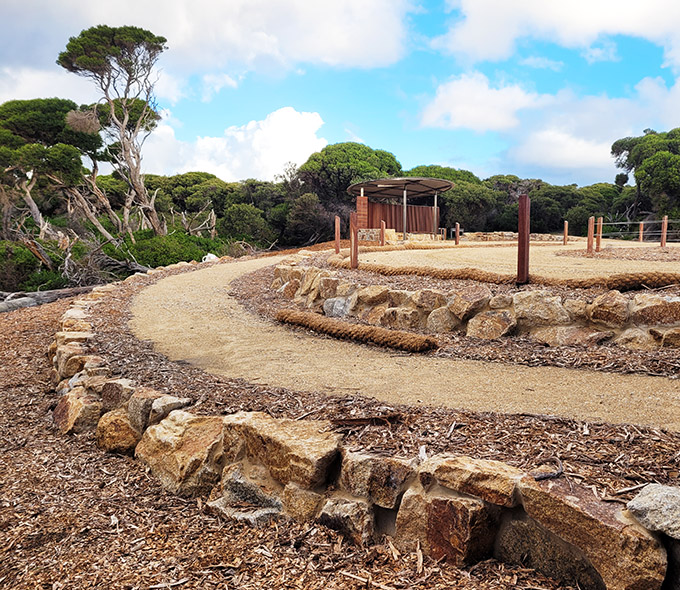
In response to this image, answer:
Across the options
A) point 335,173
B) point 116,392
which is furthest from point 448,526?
point 335,173

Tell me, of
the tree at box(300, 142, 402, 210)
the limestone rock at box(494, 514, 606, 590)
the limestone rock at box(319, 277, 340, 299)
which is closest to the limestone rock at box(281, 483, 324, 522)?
the limestone rock at box(494, 514, 606, 590)

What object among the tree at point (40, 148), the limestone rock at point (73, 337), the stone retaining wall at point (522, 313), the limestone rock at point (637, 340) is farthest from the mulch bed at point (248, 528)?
the tree at point (40, 148)

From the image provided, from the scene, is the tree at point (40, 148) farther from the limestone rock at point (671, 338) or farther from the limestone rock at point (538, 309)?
the limestone rock at point (671, 338)

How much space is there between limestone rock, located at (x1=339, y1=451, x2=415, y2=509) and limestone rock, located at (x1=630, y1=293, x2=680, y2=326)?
10.5 feet

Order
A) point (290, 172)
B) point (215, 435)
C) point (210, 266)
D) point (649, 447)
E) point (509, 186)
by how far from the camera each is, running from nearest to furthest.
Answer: point (649, 447) → point (215, 435) → point (210, 266) → point (290, 172) → point (509, 186)

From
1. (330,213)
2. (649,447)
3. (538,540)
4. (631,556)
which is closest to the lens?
(631,556)

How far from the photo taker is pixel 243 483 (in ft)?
9.14

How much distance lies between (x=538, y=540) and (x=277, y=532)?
47.2 inches

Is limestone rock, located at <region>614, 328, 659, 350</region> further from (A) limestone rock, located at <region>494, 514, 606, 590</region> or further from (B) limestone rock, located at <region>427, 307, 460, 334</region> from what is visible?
(A) limestone rock, located at <region>494, 514, 606, 590</region>

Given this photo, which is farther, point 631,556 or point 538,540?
point 538,540

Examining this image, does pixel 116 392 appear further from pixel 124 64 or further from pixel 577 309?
pixel 124 64

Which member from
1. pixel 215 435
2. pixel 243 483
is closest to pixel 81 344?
pixel 215 435

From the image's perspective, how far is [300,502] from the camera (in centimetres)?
252

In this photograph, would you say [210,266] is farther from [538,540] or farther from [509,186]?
[509,186]
